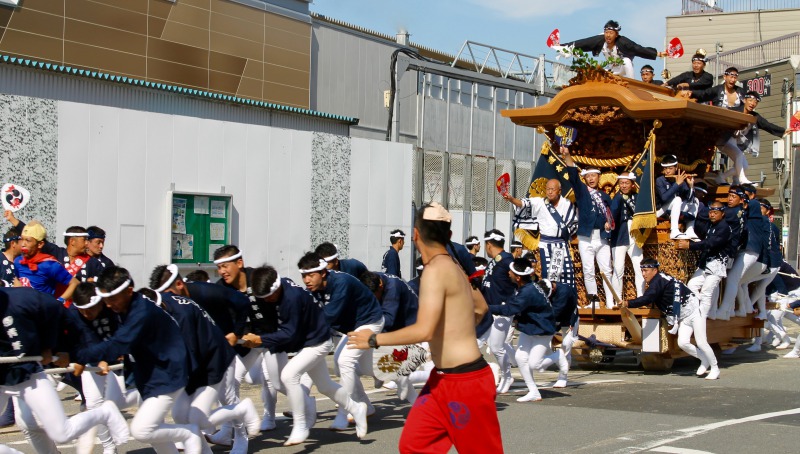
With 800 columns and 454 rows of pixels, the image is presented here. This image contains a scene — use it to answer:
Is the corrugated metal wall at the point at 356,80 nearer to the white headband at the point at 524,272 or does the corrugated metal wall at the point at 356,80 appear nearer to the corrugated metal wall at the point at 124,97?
the corrugated metal wall at the point at 124,97

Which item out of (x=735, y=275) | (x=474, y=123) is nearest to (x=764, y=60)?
(x=474, y=123)

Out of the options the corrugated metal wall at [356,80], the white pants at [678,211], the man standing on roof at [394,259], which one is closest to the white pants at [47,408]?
the man standing on roof at [394,259]

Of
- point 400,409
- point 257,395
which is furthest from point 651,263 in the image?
point 257,395

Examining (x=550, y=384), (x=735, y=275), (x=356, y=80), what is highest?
(x=356, y=80)

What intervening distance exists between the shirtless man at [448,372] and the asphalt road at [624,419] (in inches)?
114

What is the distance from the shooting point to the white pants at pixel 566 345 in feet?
39.7

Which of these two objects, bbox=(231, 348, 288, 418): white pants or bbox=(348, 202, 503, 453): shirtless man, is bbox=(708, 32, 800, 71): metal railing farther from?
bbox=(348, 202, 503, 453): shirtless man

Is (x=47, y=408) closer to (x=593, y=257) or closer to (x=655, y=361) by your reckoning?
(x=593, y=257)

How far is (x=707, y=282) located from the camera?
14023 mm

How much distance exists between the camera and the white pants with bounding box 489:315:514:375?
1190 centimetres

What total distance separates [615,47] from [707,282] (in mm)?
3820

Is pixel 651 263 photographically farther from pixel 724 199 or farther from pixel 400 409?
pixel 400 409

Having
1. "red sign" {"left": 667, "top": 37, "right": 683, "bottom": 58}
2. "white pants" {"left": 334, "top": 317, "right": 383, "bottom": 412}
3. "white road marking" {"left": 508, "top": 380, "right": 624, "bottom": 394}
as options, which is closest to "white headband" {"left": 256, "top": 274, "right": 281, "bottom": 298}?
"white pants" {"left": 334, "top": 317, "right": 383, "bottom": 412}

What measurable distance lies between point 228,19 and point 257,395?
10261mm
